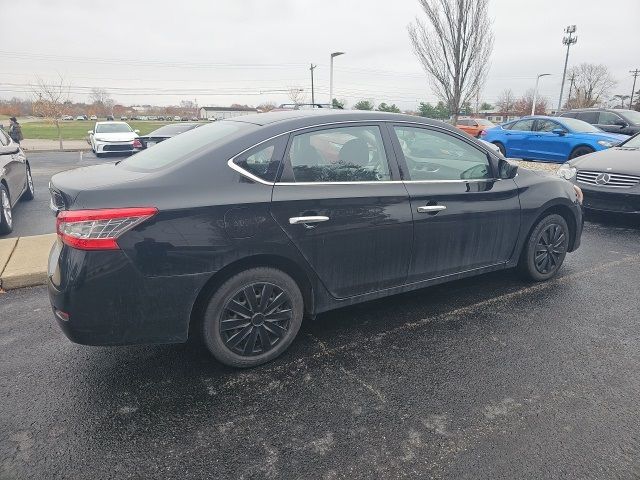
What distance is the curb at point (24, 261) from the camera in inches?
170

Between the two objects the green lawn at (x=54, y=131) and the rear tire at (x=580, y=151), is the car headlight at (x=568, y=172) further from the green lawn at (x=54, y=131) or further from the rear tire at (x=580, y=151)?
the green lawn at (x=54, y=131)

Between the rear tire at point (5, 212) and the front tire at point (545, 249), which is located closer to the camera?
the front tire at point (545, 249)

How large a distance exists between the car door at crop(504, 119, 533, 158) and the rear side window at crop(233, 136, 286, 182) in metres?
12.2

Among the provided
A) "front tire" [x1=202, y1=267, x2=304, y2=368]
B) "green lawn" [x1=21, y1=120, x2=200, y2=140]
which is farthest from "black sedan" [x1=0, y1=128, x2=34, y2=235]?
"green lawn" [x1=21, y1=120, x2=200, y2=140]

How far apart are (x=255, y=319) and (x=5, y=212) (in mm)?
5096

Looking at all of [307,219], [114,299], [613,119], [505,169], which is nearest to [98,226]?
[114,299]

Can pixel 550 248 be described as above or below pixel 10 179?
below

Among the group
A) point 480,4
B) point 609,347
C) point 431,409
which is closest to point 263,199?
point 431,409

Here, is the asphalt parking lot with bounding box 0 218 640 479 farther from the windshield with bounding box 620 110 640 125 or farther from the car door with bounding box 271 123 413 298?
the windshield with bounding box 620 110 640 125

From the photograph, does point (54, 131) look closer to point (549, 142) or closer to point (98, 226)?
point (549, 142)

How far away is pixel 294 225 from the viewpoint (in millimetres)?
2859

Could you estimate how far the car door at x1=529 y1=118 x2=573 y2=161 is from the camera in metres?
12.0

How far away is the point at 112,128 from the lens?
19.3 meters

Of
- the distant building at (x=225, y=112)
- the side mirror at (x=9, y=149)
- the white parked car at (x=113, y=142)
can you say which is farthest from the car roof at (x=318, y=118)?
the distant building at (x=225, y=112)
